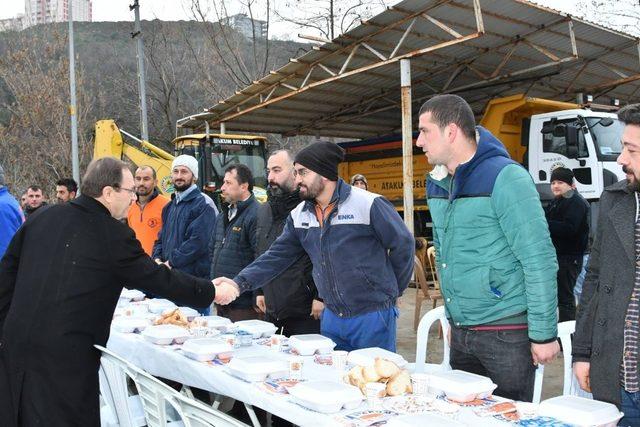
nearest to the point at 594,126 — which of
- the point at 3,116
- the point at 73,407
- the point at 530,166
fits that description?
the point at 530,166

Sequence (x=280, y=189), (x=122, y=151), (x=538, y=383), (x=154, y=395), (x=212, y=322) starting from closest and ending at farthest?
1. (x=154, y=395)
2. (x=538, y=383)
3. (x=212, y=322)
4. (x=280, y=189)
5. (x=122, y=151)

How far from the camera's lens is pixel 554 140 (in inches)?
370

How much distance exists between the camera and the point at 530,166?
9719 millimetres

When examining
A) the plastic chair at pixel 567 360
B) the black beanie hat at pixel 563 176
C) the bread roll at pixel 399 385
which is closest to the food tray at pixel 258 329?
the bread roll at pixel 399 385

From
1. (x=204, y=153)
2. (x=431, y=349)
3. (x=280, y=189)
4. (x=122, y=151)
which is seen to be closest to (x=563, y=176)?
Answer: (x=431, y=349)

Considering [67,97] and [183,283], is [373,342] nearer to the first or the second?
[183,283]

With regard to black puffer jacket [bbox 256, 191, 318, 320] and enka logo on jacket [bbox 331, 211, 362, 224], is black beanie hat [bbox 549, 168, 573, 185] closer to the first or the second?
black puffer jacket [bbox 256, 191, 318, 320]

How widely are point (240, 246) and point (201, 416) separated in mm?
2676

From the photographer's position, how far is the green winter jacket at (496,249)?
233 cm

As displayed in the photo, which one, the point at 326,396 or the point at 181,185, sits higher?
the point at 181,185

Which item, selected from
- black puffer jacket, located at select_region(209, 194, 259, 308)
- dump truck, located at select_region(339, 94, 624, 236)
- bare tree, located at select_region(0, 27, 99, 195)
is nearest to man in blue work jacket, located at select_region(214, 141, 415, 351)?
black puffer jacket, located at select_region(209, 194, 259, 308)

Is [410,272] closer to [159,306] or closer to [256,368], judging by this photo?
[256,368]

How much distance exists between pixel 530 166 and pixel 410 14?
3006mm

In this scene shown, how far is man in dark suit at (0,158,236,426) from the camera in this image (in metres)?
2.44
